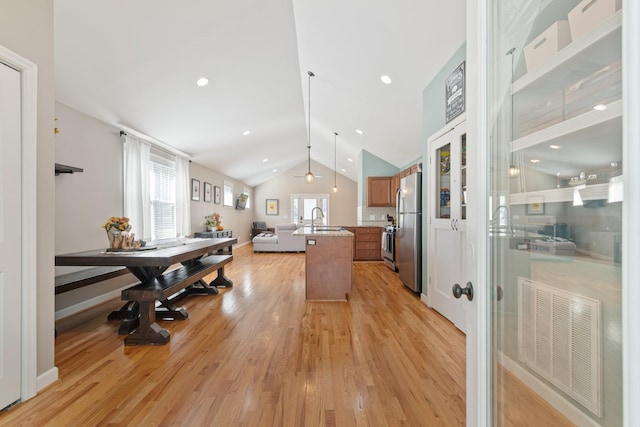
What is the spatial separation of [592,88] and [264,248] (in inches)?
310

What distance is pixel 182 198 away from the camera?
17.8 ft

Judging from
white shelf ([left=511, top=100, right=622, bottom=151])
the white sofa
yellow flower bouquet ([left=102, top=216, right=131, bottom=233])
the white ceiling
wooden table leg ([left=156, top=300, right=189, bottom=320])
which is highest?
the white ceiling

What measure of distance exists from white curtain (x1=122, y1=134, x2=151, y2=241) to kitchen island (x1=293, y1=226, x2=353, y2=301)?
247cm

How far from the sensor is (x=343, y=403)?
5.21 feet

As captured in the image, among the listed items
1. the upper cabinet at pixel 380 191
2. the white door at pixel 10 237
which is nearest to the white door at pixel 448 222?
the white door at pixel 10 237

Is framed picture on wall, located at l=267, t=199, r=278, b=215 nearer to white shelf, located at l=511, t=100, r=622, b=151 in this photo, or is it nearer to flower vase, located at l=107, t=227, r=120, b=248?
flower vase, located at l=107, t=227, r=120, b=248

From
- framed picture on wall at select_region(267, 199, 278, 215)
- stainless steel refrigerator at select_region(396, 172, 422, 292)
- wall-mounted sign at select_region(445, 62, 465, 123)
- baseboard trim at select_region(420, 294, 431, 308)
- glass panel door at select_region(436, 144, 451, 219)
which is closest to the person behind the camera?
wall-mounted sign at select_region(445, 62, 465, 123)

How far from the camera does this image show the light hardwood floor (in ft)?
4.90

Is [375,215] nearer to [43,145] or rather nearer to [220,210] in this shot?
[220,210]

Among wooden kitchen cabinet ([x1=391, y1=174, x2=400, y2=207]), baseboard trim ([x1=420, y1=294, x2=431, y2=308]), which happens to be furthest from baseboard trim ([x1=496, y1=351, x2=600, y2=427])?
wooden kitchen cabinet ([x1=391, y1=174, x2=400, y2=207])

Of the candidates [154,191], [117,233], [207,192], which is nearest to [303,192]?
[207,192]

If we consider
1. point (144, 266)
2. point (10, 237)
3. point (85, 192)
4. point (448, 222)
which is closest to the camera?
point (10, 237)

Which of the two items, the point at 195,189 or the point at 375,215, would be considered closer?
the point at 195,189

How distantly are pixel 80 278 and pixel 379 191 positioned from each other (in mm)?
5734
